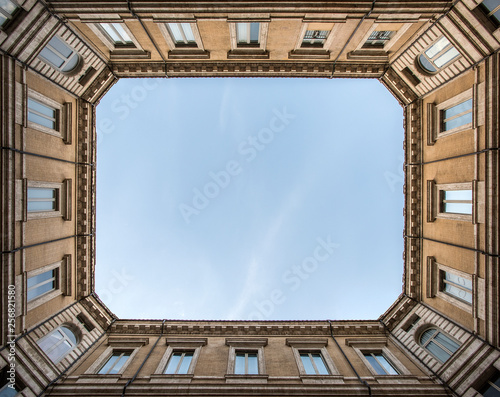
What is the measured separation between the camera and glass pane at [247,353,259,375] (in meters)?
15.7

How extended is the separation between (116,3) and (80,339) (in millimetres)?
18738

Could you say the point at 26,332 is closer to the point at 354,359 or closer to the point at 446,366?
the point at 354,359

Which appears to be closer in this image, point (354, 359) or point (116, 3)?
point (116, 3)

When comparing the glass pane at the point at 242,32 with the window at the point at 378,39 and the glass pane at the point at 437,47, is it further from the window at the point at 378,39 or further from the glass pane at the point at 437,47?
the glass pane at the point at 437,47

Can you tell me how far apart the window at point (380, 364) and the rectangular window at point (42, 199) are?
2071 centimetres

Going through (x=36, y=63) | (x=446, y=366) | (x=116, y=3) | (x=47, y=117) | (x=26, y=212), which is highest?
(x=116, y=3)

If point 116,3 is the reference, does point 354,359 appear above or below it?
below

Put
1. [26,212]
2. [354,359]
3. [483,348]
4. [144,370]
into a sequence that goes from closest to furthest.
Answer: [483,348], [26,212], [144,370], [354,359]

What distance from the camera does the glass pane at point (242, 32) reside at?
16688 millimetres

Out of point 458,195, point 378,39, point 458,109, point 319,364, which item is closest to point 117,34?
point 378,39

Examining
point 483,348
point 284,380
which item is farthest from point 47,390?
point 483,348

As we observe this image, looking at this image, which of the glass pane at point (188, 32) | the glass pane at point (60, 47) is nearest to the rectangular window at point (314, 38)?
the glass pane at point (188, 32)

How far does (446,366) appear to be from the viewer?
1409 cm

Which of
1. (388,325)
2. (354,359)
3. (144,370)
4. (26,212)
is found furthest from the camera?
(388,325)
